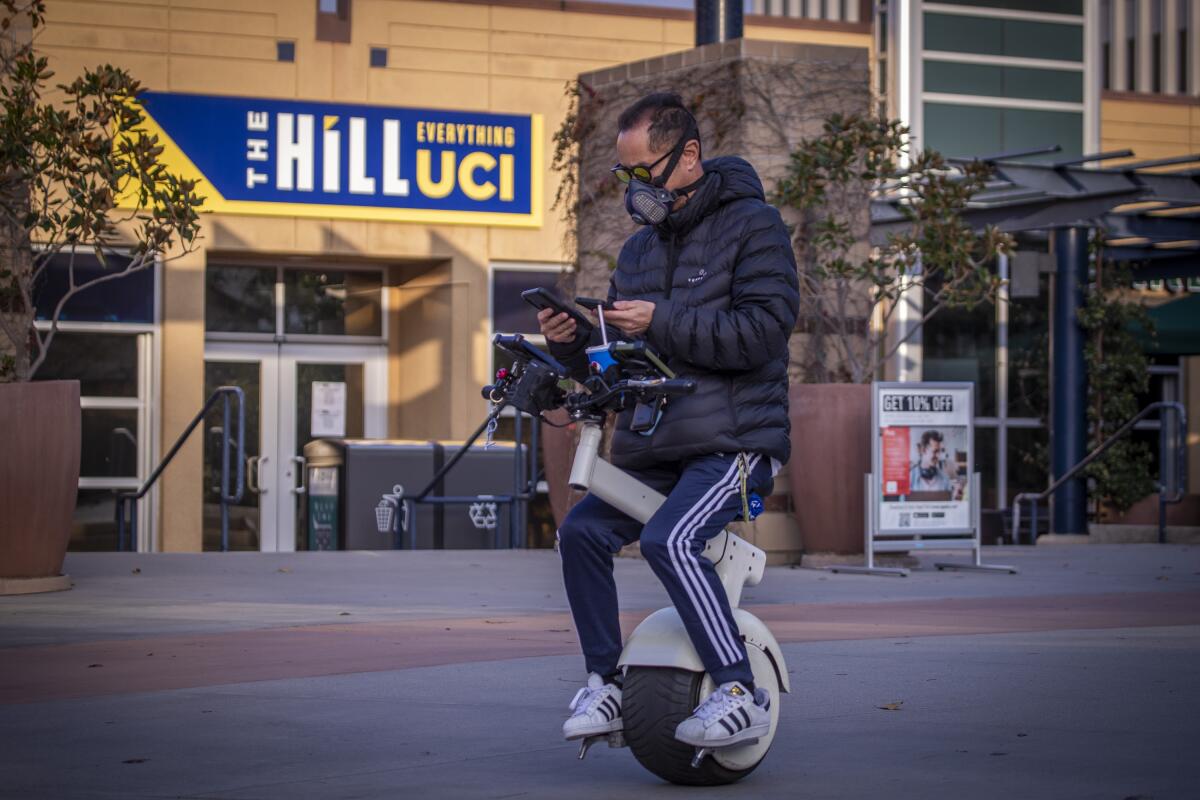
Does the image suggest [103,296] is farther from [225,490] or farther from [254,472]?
[225,490]

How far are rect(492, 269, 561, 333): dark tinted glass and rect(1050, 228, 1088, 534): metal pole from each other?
17.3 ft

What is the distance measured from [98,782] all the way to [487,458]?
486 inches

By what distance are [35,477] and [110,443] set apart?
9467 millimetres

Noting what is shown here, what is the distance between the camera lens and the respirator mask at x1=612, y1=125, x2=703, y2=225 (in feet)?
13.9

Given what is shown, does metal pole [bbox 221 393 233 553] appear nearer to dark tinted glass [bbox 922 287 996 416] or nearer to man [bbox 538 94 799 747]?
dark tinted glass [bbox 922 287 996 416]

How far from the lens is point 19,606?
8.37m

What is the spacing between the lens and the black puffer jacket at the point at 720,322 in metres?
4.14

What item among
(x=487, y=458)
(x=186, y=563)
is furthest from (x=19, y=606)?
A: (x=487, y=458)

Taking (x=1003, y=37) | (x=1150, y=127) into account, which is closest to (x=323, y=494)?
(x=1003, y=37)

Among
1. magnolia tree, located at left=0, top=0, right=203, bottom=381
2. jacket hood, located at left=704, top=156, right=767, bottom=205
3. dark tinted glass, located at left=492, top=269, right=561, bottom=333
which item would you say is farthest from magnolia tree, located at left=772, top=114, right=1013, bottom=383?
jacket hood, located at left=704, top=156, right=767, bottom=205

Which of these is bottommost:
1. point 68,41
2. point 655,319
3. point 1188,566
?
point 1188,566

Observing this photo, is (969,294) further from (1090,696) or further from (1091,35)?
(1091,35)

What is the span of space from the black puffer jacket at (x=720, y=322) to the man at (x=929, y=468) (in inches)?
272

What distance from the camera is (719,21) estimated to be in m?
12.9
